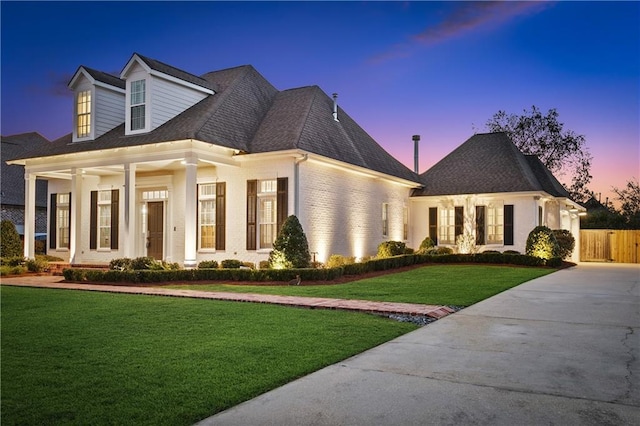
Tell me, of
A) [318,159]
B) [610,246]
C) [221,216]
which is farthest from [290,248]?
[610,246]

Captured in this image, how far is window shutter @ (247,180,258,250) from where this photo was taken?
1722 cm

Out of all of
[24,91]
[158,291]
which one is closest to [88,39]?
[24,91]

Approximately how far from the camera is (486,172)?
82.8 ft

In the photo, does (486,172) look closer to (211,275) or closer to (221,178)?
(221,178)

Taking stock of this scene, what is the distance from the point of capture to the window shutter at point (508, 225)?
23.3 meters

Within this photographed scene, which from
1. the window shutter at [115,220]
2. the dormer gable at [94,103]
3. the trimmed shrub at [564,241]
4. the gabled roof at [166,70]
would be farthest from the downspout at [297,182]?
the trimmed shrub at [564,241]

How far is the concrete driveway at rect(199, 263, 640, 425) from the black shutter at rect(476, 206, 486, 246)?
52.3ft

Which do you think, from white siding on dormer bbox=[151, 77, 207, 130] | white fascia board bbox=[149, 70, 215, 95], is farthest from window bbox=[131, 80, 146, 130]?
white fascia board bbox=[149, 70, 215, 95]

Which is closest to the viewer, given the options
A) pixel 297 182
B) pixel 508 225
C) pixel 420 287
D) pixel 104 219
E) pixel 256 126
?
pixel 420 287

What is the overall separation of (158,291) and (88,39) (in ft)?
50.1

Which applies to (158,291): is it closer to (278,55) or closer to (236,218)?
(236,218)

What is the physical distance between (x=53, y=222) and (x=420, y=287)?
57.0 feet

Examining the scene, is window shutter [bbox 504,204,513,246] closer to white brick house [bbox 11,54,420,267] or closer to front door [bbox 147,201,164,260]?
white brick house [bbox 11,54,420,267]

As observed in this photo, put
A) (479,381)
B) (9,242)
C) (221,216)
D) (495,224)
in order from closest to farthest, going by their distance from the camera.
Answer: (479,381) → (221,216) → (9,242) → (495,224)
